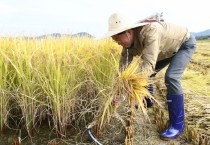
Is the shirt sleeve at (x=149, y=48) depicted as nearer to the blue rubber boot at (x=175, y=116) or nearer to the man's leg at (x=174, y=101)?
the man's leg at (x=174, y=101)

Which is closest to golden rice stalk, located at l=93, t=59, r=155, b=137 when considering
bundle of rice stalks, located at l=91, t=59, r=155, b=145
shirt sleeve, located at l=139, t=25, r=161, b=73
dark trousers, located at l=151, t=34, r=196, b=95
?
bundle of rice stalks, located at l=91, t=59, r=155, b=145

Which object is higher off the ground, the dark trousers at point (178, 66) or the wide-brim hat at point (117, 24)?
the wide-brim hat at point (117, 24)

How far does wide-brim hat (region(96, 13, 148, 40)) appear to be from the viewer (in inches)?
127

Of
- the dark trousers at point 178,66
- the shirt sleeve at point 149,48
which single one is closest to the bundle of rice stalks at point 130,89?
the shirt sleeve at point 149,48

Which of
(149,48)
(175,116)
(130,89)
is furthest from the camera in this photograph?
(175,116)

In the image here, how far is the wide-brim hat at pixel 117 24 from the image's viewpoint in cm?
323

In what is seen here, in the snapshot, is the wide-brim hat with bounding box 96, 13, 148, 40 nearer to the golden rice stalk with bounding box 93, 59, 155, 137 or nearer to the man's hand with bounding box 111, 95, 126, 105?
the golden rice stalk with bounding box 93, 59, 155, 137

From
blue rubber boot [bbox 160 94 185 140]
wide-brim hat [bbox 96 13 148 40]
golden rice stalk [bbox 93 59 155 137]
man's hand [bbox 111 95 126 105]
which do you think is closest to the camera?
golden rice stalk [bbox 93 59 155 137]

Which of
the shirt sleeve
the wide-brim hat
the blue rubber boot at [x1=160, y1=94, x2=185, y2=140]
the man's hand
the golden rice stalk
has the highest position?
the wide-brim hat

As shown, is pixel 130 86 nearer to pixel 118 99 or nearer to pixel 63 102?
pixel 118 99

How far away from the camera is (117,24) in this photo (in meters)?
3.29

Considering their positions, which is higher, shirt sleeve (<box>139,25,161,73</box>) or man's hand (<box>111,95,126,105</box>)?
shirt sleeve (<box>139,25,161,73</box>)

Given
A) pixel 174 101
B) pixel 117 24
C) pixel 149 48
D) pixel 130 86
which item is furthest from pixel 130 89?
pixel 174 101

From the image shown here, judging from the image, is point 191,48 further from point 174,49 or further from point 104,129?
point 104,129
